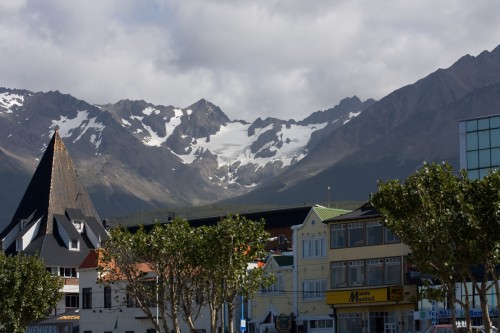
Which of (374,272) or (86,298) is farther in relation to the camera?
(86,298)

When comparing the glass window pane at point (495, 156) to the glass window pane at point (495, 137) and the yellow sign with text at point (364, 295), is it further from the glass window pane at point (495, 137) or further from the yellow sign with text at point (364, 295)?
the yellow sign with text at point (364, 295)

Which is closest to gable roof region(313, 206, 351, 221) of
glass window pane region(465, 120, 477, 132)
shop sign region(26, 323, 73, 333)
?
glass window pane region(465, 120, 477, 132)

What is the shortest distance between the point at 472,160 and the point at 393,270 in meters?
31.0

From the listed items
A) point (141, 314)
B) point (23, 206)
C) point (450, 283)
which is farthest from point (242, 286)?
point (23, 206)

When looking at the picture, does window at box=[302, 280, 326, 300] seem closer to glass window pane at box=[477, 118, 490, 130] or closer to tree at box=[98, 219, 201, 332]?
tree at box=[98, 219, 201, 332]

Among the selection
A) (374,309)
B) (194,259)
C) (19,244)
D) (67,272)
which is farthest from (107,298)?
(194,259)

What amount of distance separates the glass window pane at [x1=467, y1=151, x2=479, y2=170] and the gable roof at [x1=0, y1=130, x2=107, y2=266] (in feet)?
182

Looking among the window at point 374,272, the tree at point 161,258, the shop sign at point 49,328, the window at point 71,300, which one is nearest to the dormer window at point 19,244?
the window at point 71,300

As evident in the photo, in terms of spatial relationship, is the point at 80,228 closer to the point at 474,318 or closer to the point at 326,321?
the point at 326,321

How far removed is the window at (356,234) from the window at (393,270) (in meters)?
3.62

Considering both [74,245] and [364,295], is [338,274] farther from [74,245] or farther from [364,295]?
[74,245]

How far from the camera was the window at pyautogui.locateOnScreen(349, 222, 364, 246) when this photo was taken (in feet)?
341

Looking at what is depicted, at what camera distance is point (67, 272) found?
492 feet

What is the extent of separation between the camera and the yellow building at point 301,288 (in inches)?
4313
